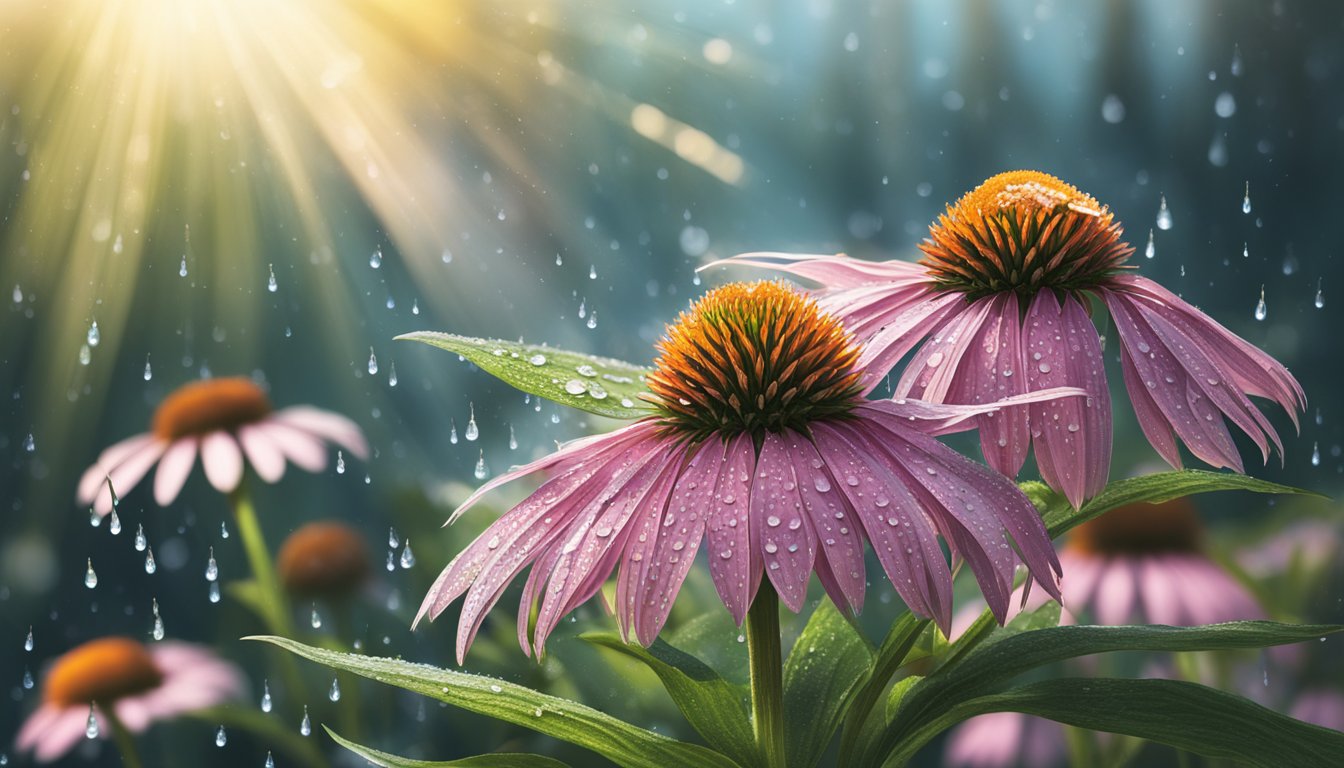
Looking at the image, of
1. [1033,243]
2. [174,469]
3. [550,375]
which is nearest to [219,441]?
[174,469]

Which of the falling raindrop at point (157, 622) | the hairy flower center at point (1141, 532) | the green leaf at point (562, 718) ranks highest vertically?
the hairy flower center at point (1141, 532)

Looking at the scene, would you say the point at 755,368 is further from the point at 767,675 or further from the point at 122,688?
the point at 122,688

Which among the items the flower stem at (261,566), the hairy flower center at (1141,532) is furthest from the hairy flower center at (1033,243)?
the flower stem at (261,566)

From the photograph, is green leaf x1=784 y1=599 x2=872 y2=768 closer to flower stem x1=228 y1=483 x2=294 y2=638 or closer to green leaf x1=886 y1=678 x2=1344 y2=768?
green leaf x1=886 y1=678 x2=1344 y2=768

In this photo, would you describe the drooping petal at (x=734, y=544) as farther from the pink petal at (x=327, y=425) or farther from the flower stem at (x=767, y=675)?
the pink petal at (x=327, y=425)

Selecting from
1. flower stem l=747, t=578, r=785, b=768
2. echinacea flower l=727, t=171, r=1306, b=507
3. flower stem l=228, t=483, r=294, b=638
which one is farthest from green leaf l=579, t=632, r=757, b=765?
flower stem l=228, t=483, r=294, b=638

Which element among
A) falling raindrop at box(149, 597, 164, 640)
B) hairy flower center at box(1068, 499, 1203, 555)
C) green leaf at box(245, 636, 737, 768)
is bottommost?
green leaf at box(245, 636, 737, 768)
